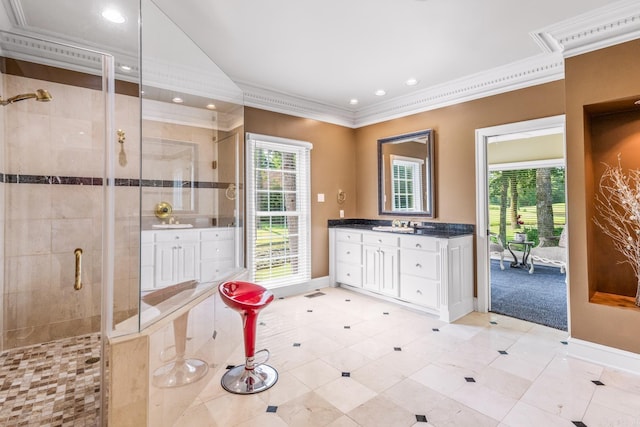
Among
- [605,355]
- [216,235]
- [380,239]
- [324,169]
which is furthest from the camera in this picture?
[324,169]

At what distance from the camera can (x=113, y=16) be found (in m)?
2.55

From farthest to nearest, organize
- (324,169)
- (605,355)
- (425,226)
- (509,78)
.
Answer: (324,169) < (425,226) < (509,78) < (605,355)

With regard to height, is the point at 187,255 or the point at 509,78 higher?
the point at 509,78

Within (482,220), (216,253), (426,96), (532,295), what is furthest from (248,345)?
(532,295)

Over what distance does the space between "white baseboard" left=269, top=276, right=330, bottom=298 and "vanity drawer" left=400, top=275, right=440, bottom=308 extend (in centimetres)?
130

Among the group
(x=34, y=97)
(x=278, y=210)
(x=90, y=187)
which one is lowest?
(x=278, y=210)

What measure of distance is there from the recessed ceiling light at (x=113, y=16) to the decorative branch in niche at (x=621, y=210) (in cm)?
439

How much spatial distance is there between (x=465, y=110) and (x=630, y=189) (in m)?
1.79

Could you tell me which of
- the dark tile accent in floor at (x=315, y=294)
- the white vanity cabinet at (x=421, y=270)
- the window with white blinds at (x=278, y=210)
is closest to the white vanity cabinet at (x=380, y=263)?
the white vanity cabinet at (x=421, y=270)

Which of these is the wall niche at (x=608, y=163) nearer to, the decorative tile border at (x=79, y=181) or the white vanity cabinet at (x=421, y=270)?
the white vanity cabinet at (x=421, y=270)

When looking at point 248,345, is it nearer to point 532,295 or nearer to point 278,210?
point 278,210

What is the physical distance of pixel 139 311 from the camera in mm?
1655

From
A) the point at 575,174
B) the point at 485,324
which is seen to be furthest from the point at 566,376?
the point at 575,174

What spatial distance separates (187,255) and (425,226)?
2989 mm
